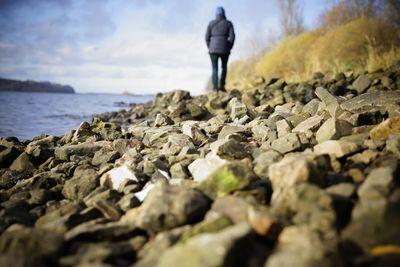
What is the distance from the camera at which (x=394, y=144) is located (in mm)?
2619

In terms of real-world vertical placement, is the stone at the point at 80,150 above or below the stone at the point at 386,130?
below

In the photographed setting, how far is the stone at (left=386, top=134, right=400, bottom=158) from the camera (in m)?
2.59

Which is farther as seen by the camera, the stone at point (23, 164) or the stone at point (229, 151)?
the stone at point (23, 164)

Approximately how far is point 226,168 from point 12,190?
2215 mm

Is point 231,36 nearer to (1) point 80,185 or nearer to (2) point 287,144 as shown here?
(2) point 287,144

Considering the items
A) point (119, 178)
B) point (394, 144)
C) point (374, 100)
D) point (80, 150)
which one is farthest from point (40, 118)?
point (394, 144)

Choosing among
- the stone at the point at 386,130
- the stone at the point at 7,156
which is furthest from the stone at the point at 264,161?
the stone at the point at 7,156

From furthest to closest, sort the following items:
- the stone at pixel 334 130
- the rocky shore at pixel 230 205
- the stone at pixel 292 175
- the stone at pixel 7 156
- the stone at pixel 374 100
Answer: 1. the stone at pixel 7 156
2. the stone at pixel 374 100
3. the stone at pixel 334 130
4. the stone at pixel 292 175
5. the rocky shore at pixel 230 205

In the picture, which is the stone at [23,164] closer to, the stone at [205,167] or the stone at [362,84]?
the stone at [205,167]

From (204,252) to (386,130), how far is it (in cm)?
221

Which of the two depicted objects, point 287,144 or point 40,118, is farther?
point 40,118

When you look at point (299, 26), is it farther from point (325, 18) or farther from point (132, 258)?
point (132, 258)

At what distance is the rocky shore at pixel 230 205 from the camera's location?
1.58 meters

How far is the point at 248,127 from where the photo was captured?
14.5 feet
